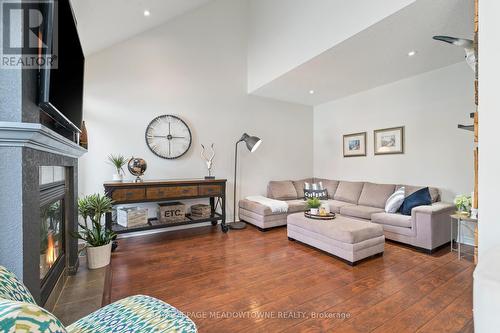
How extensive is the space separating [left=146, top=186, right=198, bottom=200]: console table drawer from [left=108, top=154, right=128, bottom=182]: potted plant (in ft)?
1.53

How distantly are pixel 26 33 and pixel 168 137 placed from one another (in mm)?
2818

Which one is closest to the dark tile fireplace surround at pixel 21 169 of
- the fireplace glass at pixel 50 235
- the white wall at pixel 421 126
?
the fireplace glass at pixel 50 235

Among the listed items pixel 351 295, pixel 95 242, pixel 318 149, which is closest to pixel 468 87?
pixel 318 149

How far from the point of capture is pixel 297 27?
10.7ft

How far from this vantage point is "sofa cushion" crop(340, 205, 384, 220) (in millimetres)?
3501

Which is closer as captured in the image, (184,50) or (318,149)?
(184,50)

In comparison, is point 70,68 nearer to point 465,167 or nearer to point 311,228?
point 311,228

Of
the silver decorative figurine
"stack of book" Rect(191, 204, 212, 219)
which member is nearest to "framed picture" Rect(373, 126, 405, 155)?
the silver decorative figurine

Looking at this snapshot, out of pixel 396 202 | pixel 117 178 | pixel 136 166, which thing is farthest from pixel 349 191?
pixel 117 178

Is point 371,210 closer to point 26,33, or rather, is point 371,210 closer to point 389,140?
point 389,140

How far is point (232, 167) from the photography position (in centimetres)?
434

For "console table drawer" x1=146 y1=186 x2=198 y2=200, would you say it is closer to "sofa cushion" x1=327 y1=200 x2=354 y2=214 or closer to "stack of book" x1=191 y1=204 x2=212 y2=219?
"stack of book" x1=191 y1=204 x2=212 y2=219

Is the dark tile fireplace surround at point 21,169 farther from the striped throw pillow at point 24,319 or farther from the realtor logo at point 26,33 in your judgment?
the striped throw pillow at point 24,319

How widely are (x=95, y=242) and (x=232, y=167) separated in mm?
2578
